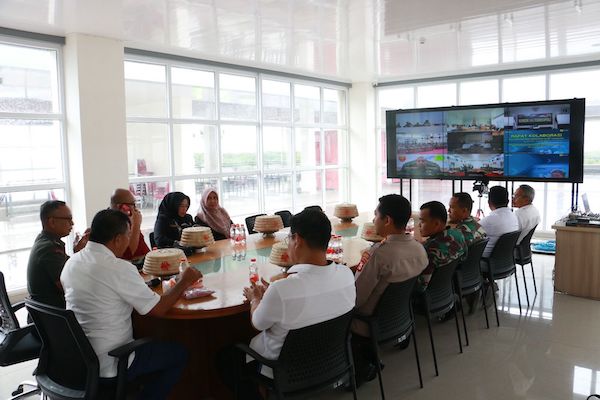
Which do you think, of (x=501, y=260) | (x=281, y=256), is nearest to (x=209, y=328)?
(x=281, y=256)

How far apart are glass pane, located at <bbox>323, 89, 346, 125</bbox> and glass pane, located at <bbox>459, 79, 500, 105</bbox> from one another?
2.45 m

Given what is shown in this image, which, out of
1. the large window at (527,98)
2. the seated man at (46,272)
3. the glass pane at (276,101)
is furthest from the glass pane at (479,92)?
the seated man at (46,272)

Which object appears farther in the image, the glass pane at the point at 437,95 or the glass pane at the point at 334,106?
the glass pane at the point at 334,106

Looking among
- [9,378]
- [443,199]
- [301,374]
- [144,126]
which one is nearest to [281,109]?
[144,126]

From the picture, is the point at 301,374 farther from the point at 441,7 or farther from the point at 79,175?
the point at 79,175

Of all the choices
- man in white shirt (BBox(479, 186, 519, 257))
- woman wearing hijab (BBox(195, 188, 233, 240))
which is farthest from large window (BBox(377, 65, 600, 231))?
woman wearing hijab (BBox(195, 188, 233, 240))

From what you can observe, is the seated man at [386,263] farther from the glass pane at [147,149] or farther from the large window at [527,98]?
the large window at [527,98]

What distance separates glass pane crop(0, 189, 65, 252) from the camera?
550 centimetres

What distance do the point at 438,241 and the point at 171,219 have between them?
2460 mm

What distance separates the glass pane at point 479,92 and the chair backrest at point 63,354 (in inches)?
343

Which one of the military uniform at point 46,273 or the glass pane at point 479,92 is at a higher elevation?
the glass pane at point 479,92

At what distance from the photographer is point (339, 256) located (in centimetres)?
336

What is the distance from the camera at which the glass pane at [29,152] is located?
17.9 feet

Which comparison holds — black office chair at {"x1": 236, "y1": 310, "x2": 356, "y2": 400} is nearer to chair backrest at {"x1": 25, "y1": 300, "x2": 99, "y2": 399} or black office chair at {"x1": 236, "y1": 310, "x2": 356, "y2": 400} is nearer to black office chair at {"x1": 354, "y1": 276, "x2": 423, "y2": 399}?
black office chair at {"x1": 354, "y1": 276, "x2": 423, "y2": 399}
